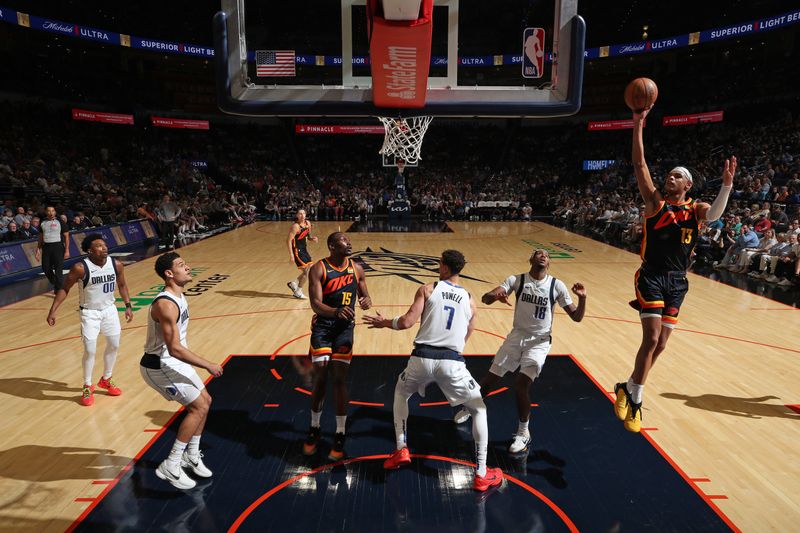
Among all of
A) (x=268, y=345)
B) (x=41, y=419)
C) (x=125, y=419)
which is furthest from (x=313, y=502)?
(x=268, y=345)

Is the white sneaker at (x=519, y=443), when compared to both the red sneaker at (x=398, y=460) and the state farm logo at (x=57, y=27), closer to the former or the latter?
the red sneaker at (x=398, y=460)

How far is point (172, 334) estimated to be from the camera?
3.80 meters

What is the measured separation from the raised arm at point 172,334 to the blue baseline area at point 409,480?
3.41ft

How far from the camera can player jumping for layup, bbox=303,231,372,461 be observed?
4.47 metres

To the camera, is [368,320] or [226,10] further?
[226,10]

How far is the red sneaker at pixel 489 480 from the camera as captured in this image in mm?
3966

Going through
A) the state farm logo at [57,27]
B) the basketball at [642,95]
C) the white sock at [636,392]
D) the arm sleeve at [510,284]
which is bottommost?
the white sock at [636,392]

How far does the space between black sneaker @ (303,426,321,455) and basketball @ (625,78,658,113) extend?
12.2 ft

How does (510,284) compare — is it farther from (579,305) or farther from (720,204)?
(720,204)

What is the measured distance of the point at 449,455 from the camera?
4.53 metres

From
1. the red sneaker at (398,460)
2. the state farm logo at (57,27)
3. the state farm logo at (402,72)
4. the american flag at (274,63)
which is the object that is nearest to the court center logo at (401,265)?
the american flag at (274,63)

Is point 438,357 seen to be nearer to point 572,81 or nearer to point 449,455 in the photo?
point 449,455

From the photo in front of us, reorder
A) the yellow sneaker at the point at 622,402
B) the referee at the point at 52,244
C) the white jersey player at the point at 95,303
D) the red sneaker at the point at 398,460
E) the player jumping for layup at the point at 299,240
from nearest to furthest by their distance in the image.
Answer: the red sneaker at the point at 398,460 → the yellow sneaker at the point at 622,402 → the white jersey player at the point at 95,303 → the player jumping for layup at the point at 299,240 → the referee at the point at 52,244

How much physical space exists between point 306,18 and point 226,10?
26.0 meters
